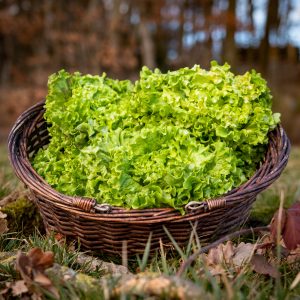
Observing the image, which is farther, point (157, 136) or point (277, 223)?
point (157, 136)

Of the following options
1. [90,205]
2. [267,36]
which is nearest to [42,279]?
[90,205]

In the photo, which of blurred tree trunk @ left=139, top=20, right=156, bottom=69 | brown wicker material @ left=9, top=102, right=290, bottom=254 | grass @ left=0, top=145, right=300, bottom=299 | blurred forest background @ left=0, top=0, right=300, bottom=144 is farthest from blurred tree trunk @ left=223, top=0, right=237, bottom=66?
brown wicker material @ left=9, top=102, right=290, bottom=254

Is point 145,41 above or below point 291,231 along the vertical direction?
below

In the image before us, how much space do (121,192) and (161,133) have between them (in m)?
0.35

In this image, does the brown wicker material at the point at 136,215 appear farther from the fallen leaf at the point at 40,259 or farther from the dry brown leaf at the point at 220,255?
the fallen leaf at the point at 40,259

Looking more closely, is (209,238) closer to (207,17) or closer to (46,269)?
(46,269)

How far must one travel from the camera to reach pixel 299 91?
11.6m

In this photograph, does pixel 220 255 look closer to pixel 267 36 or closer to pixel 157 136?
pixel 157 136

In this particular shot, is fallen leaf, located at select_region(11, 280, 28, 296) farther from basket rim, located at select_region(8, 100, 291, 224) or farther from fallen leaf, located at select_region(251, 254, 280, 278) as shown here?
fallen leaf, located at select_region(251, 254, 280, 278)

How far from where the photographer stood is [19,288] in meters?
1.71

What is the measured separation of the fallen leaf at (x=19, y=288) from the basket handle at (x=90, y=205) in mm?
428

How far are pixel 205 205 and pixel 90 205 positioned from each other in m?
0.50

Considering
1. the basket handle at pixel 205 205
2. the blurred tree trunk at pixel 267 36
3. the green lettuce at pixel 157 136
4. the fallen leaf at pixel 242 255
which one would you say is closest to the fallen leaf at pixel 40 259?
the green lettuce at pixel 157 136

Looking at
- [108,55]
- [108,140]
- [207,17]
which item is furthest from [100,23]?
[108,140]
